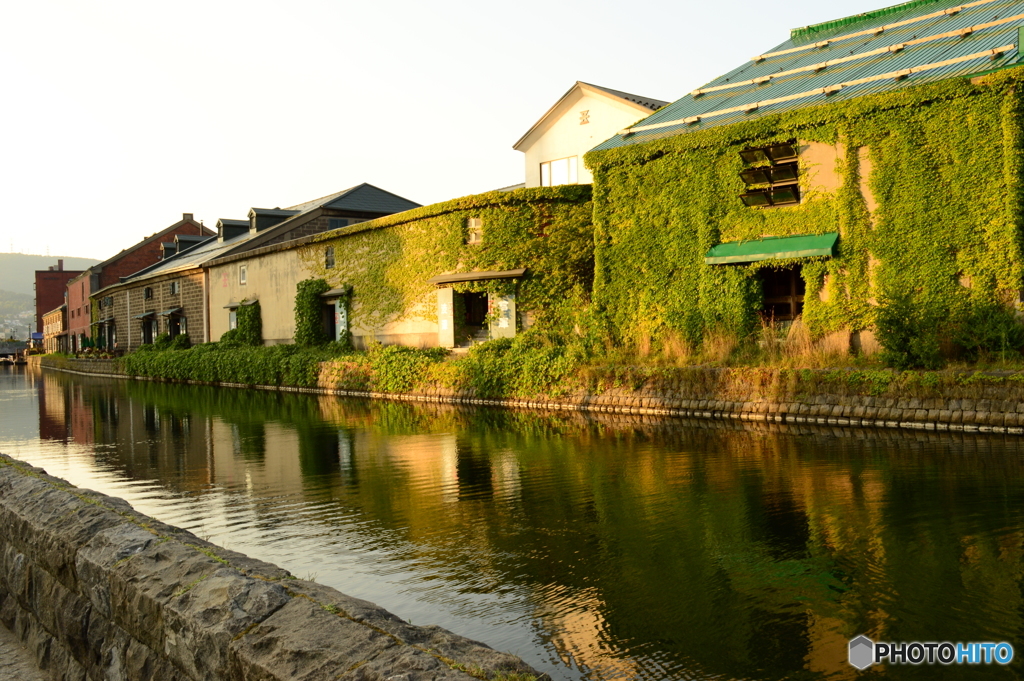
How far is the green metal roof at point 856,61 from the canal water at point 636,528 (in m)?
9.14

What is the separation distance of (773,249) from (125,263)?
56.5m

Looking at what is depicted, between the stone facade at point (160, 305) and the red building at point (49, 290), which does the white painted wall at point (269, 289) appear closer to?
the stone facade at point (160, 305)

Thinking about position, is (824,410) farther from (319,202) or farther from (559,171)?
(319,202)

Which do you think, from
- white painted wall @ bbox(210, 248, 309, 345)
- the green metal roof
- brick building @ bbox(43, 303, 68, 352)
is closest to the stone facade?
white painted wall @ bbox(210, 248, 309, 345)

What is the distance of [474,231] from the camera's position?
83.1ft

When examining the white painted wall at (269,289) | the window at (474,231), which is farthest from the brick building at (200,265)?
the window at (474,231)

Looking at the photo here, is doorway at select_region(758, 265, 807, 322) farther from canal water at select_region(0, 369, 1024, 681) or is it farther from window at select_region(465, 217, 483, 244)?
window at select_region(465, 217, 483, 244)

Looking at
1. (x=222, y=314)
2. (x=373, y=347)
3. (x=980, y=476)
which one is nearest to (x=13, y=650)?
(x=980, y=476)

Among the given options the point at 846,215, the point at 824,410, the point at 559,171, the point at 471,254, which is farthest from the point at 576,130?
the point at 824,410

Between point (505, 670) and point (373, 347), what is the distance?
931 inches

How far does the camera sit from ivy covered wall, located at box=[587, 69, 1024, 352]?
15758mm

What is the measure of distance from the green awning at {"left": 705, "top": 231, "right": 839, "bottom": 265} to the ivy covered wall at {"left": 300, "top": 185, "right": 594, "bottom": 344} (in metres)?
4.92

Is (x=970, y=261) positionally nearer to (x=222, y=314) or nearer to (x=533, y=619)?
(x=533, y=619)

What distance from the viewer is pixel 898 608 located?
4.95 m
